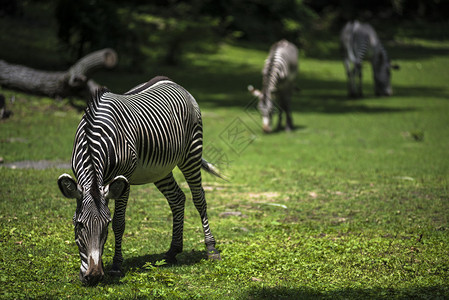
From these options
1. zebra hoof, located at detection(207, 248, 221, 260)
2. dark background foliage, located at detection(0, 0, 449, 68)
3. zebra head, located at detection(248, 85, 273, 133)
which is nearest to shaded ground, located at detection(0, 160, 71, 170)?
zebra hoof, located at detection(207, 248, 221, 260)

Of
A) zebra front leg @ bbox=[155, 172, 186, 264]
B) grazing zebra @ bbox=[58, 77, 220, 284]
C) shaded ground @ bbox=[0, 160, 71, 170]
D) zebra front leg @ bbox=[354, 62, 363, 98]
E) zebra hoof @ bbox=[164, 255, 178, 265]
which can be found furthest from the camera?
zebra front leg @ bbox=[354, 62, 363, 98]

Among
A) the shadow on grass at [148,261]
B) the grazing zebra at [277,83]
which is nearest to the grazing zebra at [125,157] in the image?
the shadow on grass at [148,261]

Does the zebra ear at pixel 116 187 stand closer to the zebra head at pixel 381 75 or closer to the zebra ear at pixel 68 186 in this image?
the zebra ear at pixel 68 186

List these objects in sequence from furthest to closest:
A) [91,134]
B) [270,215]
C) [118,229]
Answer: [270,215], [118,229], [91,134]

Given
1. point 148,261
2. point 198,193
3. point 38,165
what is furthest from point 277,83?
point 148,261

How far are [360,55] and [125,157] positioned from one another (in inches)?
751

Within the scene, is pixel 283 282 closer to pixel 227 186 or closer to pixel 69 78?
pixel 227 186

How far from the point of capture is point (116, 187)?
16.4ft

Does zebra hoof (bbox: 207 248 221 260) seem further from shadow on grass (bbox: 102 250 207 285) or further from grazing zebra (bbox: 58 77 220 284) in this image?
shadow on grass (bbox: 102 250 207 285)

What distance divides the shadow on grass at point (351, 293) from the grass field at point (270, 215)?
19mm

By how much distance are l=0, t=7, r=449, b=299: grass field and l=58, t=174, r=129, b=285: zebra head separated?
330 millimetres

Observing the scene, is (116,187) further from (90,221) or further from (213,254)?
(213,254)

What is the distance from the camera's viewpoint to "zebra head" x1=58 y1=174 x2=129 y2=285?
478 centimetres

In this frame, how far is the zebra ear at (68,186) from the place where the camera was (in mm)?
4754
